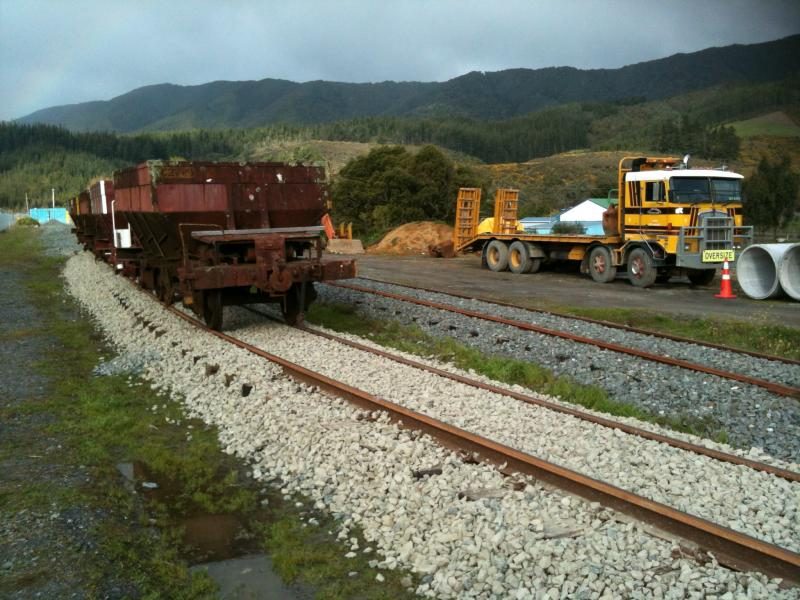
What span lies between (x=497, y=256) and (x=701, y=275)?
672cm

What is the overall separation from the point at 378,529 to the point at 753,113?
133 metres

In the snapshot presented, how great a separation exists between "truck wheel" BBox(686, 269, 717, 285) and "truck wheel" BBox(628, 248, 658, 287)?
40.7 inches

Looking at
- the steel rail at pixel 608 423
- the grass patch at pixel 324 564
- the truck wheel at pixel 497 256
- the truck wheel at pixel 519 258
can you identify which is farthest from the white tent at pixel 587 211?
the grass patch at pixel 324 564

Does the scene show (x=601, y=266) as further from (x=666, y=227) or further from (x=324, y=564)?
(x=324, y=564)

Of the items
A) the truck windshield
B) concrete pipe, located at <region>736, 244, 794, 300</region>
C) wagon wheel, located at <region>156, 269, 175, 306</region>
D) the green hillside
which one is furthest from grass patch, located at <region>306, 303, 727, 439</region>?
the green hillside

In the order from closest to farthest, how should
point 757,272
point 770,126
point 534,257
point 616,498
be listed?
point 616,498 → point 757,272 → point 534,257 → point 770,126

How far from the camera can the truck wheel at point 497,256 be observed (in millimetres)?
22984

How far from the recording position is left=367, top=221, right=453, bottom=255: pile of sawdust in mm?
32625

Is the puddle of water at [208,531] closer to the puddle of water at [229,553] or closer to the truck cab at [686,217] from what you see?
the puddle of water at [229,553]

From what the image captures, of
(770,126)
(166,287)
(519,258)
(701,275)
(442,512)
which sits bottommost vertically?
(442,512)

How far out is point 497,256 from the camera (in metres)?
23.4

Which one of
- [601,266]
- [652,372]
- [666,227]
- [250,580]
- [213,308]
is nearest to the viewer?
[250,580]

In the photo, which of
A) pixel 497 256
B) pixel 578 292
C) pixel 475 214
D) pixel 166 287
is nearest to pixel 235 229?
pixel 166 287

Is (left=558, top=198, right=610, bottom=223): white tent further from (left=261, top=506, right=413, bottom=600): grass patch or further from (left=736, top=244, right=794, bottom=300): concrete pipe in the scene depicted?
(left=261, top=506, right=413, bottom=600): grass patch
